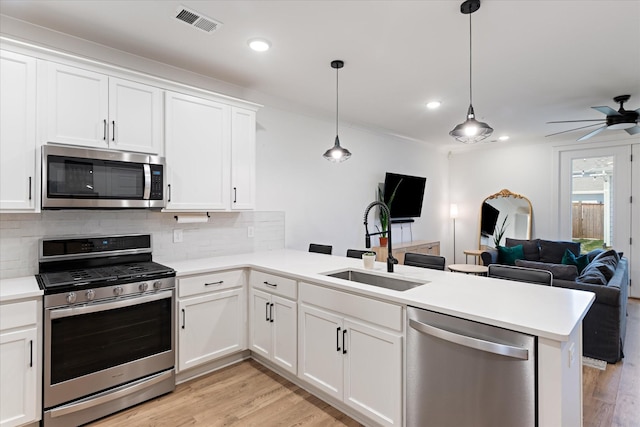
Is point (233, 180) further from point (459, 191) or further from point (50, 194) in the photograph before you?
point (459, 191)

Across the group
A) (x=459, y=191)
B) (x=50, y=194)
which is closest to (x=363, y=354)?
(x=50, y=194)

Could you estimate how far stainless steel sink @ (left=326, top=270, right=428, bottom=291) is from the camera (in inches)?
90.9

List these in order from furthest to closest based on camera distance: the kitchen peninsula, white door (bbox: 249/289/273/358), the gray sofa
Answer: the gray sofa, white door (bbox: 249/289/273/358), the kitchen peninsula

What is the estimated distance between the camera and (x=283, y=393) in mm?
2539

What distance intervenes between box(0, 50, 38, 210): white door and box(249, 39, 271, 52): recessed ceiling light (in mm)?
1452

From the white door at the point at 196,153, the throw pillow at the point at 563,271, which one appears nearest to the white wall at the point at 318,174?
the white door at the point at 196,153

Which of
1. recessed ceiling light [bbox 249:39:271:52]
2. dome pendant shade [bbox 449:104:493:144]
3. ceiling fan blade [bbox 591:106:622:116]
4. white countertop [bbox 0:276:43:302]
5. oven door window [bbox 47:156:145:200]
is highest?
recessed ceiling light [bbox 249:39:271:52]

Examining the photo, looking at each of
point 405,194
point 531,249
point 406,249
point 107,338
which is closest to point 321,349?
point 107,338

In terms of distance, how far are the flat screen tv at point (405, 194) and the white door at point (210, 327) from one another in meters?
3.28

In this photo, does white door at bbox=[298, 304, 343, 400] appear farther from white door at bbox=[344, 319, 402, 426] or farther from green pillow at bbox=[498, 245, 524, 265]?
green pillow at bbox=[498, 245, 524, 265]

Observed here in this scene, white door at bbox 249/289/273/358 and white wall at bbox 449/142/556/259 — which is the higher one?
white wall at bbox 449/142/556/259

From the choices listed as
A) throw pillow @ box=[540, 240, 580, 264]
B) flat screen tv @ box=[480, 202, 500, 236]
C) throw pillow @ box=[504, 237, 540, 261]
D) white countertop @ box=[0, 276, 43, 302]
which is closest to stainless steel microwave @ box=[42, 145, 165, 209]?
white countertop @ box=[0, 276, 43, 302]

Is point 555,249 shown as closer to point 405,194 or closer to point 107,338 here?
point 405,194

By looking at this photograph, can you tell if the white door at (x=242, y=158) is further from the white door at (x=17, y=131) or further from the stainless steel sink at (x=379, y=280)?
the white door at (x=17, y=131)
